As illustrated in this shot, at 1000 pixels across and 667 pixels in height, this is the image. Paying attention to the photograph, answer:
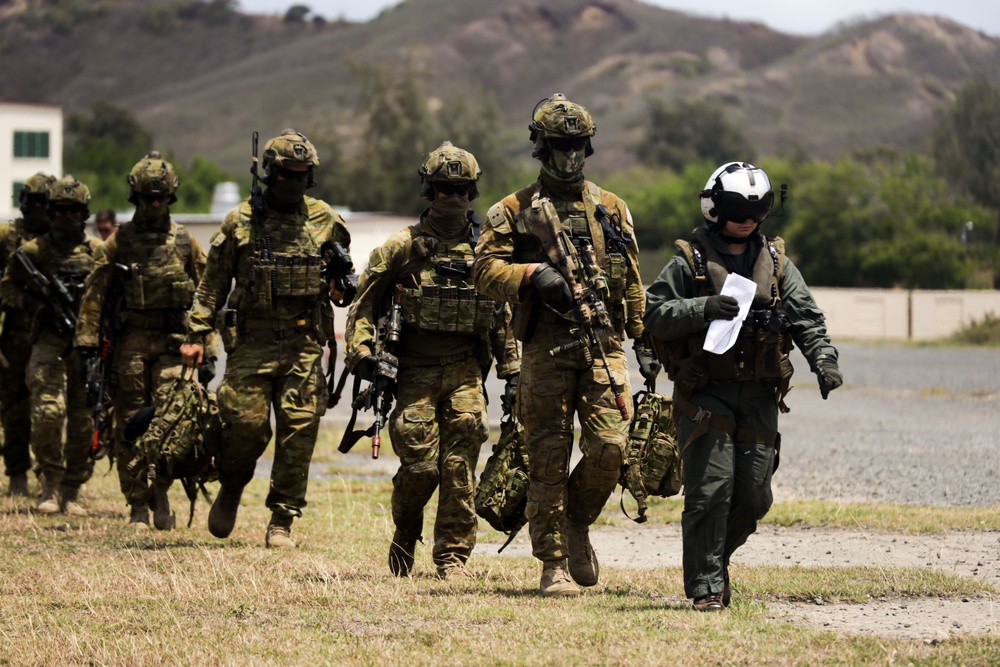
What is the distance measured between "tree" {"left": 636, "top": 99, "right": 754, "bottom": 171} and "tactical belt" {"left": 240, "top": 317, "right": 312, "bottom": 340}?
122 m

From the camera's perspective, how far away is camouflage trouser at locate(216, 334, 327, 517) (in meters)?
10.4

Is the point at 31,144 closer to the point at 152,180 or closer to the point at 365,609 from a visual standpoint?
the point at 152,180

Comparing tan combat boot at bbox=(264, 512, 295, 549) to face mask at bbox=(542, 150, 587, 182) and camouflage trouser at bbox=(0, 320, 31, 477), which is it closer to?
face mask at bbox=(542, 150, 587, 182)

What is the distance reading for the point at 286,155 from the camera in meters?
10.3

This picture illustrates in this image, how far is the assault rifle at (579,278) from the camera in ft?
27.0

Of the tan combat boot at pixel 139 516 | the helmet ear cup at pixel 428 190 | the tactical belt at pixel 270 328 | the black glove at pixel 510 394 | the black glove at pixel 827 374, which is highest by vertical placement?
the helmet ear cup at pixel 428 190

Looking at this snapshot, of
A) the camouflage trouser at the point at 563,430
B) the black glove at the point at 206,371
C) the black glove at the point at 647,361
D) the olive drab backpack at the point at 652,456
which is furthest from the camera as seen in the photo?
the black glove at the point at 206,371

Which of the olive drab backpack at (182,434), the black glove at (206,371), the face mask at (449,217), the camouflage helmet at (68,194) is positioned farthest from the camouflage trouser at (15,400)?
the face mask at (449,217)

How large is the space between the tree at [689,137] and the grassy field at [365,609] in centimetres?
12215

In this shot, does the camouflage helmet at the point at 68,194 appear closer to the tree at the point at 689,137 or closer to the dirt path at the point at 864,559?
the dirt path at the point at 864,559

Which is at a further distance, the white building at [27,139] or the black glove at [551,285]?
the white building at [27,139]

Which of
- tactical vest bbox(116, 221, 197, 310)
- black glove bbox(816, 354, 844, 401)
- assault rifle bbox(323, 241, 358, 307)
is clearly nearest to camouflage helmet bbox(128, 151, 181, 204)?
tactical vest bbox(116, 221, 197, 310)

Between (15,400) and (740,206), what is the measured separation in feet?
26.0

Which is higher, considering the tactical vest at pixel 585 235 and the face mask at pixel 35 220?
the tactical vest at pixel 585 235
